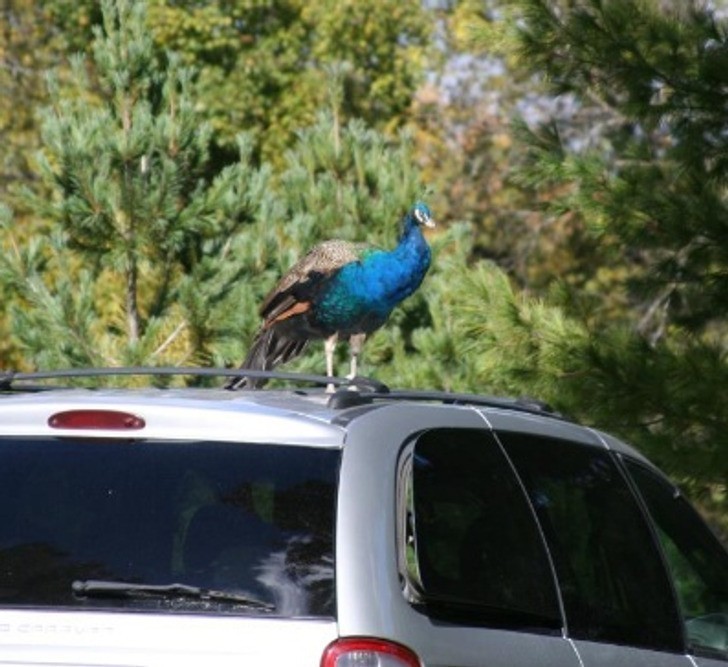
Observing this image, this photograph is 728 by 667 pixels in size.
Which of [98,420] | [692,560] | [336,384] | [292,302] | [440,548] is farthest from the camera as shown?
[292,302]

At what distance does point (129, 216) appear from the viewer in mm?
15664

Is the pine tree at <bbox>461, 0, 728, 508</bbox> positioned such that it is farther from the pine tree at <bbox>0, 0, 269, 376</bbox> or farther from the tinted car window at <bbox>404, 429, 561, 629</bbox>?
the tinted car window at <bbox>404, 429, 561, 629</bbox>

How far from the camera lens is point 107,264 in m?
16.0

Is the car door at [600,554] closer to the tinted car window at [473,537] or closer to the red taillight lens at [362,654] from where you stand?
the tinted car window at [473,537]

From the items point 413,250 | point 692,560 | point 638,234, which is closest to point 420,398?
point 692,560

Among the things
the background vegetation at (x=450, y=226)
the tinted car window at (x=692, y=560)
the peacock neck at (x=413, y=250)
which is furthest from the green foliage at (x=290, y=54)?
the tinted car window at (x=692, y=560)

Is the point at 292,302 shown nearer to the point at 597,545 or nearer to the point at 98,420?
the point at 597,545

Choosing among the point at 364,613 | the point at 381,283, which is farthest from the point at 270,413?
the point at 381,283

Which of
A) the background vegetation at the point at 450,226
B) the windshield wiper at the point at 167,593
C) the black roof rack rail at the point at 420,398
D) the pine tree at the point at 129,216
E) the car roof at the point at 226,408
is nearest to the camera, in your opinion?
the windshield wiper at the point at 167,593

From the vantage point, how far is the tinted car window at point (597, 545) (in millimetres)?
5375

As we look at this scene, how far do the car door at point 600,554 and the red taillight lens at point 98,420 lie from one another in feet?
3.24

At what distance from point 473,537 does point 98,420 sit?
0.87m

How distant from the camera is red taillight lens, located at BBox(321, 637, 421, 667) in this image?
4410mm

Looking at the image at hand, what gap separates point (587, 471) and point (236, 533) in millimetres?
1431
